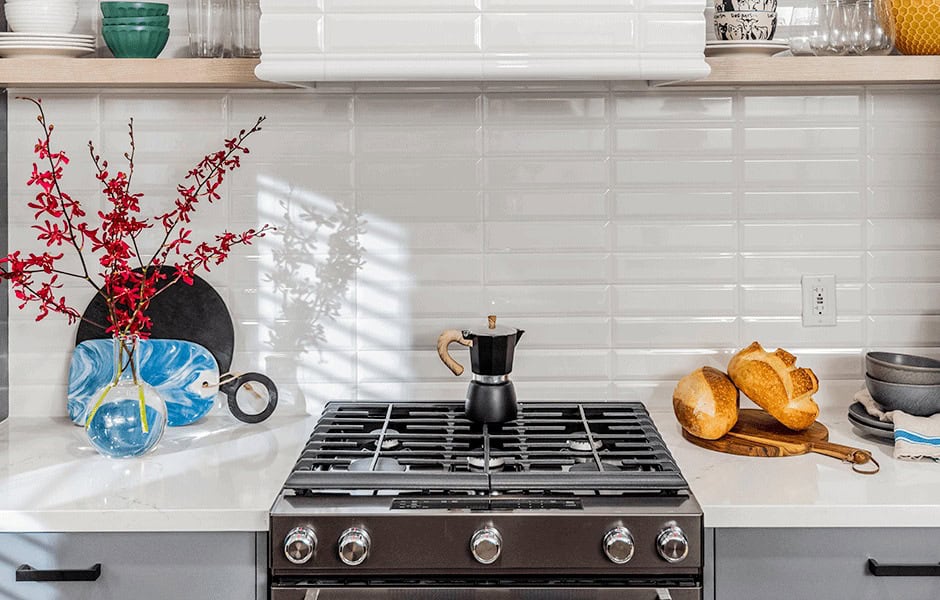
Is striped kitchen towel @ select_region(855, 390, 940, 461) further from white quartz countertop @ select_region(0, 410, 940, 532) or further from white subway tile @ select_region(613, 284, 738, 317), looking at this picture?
white subway tile @ select_region(613, 284, 738, 317)

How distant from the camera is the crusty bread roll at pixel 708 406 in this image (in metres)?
1.98

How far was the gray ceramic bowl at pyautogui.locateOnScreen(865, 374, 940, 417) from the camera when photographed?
6.55ft

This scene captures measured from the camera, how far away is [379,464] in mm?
1813

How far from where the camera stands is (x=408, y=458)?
71.7 inches

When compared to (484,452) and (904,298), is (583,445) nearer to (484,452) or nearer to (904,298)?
(484,452)

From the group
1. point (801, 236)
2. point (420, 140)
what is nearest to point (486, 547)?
point (420, 140)

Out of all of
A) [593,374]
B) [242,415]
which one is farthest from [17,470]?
[593,374]

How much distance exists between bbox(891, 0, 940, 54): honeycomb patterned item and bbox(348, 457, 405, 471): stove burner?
4.46 ft

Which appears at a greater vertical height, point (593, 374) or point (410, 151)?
point (410, 151)

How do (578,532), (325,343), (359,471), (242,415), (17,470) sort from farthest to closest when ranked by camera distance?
(325,343) → (242,415) → (17,470) → (359,471) → (578,532)

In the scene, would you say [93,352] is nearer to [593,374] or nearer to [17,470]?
[17,470]

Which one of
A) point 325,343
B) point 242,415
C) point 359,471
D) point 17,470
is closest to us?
point 359,471

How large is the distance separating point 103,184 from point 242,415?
64 cm

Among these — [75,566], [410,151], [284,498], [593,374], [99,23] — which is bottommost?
[75,566]
